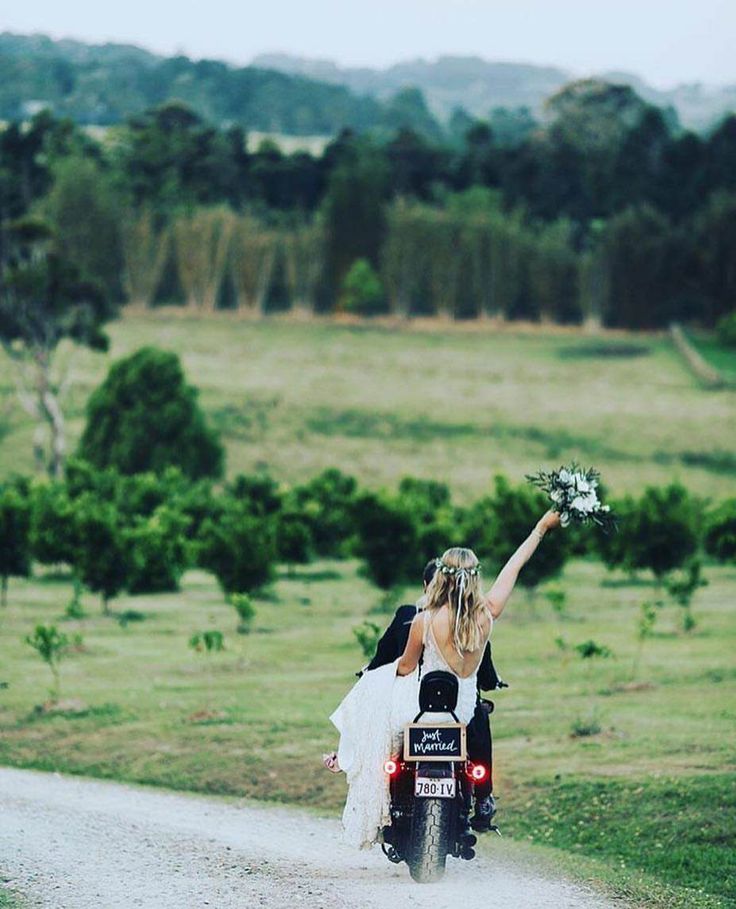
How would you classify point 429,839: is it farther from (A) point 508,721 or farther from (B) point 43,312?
(B) point 43,312

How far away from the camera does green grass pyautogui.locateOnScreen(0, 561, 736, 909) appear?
39.4 ft

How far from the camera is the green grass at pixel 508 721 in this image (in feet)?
39.4

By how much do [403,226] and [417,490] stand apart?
45.7m

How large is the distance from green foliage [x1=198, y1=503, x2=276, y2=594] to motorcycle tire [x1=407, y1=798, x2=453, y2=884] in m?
16.5

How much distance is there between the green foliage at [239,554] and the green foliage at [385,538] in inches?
69.4

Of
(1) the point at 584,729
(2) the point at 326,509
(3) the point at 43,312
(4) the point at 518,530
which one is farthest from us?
(3) the point at 43,312

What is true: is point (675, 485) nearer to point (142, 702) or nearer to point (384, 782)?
point (142, 702)

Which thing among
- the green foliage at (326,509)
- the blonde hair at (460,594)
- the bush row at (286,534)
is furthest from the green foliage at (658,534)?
the blonde hair at (460,594)

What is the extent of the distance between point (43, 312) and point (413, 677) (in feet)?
145

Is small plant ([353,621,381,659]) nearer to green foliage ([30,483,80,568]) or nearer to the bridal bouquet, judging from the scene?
the bridal bouquet

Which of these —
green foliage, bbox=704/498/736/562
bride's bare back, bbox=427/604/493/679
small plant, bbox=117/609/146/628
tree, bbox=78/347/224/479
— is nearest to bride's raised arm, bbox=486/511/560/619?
bride's bare back, bbox=427/604/493/679

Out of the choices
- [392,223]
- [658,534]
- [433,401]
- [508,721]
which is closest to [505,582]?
[508,721]

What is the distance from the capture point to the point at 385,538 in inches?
1077

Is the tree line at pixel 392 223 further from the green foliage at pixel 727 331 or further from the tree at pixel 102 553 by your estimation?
the tree at pixel 102 553
